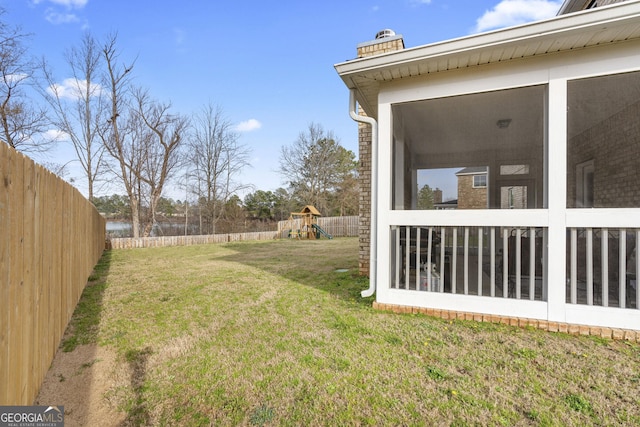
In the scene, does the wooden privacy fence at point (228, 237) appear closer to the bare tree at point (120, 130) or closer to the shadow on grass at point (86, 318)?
the bare tree at point (120, 130)

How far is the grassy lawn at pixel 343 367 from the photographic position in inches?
71.8

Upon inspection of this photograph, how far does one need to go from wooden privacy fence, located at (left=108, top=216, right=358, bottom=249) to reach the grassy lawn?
8.99m

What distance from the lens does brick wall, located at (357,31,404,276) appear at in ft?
19.1

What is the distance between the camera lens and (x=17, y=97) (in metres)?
11.2

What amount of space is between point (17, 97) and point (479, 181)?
16.1m

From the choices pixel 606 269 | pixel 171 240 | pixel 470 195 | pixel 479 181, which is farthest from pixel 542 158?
pixel 171 240

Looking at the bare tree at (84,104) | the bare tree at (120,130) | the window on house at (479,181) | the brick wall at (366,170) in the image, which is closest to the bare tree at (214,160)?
the bare tree at (120,130)

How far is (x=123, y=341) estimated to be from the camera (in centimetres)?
291

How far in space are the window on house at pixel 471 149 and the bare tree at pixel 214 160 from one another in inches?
561

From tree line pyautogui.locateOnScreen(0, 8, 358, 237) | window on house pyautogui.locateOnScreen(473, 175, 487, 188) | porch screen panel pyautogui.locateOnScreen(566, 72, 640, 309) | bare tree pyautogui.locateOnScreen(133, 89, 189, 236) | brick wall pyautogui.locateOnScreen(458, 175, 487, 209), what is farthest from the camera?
bare tree pyautogui.locateOnScreen(133, 89, 189, 236)

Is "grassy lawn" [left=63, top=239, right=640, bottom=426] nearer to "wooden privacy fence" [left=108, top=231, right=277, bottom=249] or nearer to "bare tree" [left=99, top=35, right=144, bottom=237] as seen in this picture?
"wooden privacy fence" [left=108, top=231, right=277, bottom=249]

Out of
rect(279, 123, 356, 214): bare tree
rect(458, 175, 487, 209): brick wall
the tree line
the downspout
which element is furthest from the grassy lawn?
rect(279, 123, 356, 214): bare tree

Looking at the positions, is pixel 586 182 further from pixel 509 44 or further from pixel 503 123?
pixel 509 44

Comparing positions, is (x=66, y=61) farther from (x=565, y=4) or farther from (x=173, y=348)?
(x=565, y=4)
